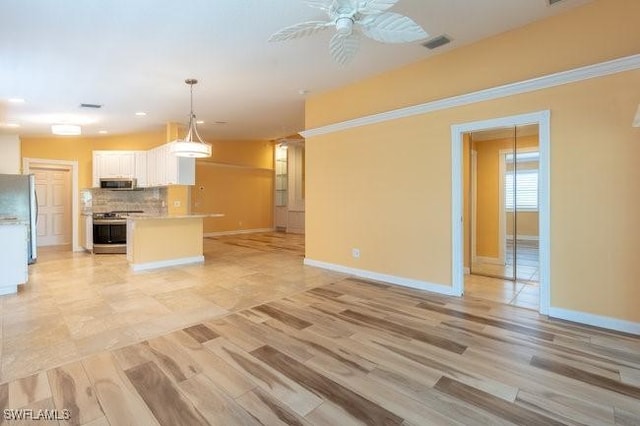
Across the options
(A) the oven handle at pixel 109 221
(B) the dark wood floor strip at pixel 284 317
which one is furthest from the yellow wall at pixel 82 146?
(B) the dark wood floor strip at pixel 284 317

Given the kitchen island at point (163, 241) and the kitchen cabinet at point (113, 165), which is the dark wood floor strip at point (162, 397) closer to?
the kitchen island at point (163, 241)

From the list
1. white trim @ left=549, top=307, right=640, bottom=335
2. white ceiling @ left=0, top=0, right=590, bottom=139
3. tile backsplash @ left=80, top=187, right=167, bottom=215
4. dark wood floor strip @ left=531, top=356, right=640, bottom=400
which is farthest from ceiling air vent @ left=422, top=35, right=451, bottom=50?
tile backsplash @ left=80, top=187, right=167, bottom=215

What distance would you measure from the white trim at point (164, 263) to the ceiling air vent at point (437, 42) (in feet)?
16.7

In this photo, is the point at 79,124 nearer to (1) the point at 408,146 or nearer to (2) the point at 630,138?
(1) the point at 408,146

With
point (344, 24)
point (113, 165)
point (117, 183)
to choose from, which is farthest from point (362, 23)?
point (113, 165)

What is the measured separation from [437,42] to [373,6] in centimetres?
201

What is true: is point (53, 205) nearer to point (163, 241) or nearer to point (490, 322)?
point (163, 241)

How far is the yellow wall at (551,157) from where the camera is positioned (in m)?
2.83

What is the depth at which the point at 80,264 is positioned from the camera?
5.76 m

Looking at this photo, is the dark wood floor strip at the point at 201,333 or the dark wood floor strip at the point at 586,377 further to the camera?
the dark wood floor strip at the point at 201,333

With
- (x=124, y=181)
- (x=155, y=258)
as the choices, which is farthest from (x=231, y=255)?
(x=124, y=181)

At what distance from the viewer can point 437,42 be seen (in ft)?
11.8

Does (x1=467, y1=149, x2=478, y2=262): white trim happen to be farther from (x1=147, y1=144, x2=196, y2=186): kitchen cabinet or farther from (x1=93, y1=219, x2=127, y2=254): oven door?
(x1=93, y1=219, x2=127, y2=254): oven door

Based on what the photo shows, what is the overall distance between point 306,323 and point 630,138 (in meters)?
3.35
